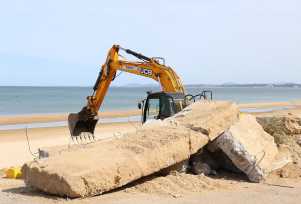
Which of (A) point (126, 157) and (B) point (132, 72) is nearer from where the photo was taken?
(A) point (126, 157)

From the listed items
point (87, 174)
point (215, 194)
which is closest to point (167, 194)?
point (215, 194)

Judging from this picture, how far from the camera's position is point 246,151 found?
10.4 m

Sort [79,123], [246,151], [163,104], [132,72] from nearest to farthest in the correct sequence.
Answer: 1. [246,151]
2. [163,104]
3. [132,72]
4. [79,123]

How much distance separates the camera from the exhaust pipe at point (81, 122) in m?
17.9

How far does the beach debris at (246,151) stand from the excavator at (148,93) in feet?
11.1

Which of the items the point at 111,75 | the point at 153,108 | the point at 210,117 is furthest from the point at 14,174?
the point at 111,75

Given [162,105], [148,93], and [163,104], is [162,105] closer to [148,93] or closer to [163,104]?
[163,104]

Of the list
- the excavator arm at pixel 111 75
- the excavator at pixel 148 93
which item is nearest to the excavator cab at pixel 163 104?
the excavator at pixel 148 93

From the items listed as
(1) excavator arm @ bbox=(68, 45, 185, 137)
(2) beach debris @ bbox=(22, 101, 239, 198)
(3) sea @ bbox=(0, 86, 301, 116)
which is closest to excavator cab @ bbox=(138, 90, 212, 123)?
(1) excavator arm @ bbox=(68, 45, 185, 137)

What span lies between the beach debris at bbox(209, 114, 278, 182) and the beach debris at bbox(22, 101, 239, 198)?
0.23 m

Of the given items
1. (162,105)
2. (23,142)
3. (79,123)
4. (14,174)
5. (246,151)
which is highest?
(162,105)

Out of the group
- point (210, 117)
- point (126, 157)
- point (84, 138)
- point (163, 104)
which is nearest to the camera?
point (126, 157)

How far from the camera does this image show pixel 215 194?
30.1ft

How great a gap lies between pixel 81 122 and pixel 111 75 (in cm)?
189
